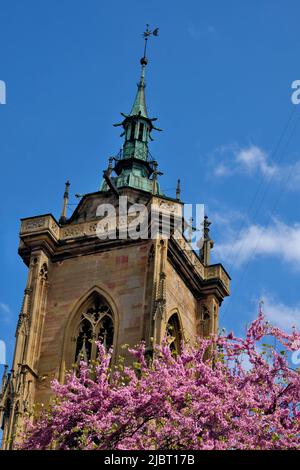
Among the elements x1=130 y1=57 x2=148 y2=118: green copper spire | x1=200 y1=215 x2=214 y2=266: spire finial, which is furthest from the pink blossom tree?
x1=130 y1=57 x2=148 y2=118: green copper spire

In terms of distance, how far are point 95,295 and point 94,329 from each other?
1.61 metres

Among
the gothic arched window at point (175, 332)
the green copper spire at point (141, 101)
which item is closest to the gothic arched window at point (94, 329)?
the gothic arched window at point (175, 332)

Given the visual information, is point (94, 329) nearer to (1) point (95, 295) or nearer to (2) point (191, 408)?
(1) point (95, 295)

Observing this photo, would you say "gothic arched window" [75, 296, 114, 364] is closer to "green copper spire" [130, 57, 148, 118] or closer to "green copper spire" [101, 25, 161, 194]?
"green copper spire" [101, 25, 161, 194]

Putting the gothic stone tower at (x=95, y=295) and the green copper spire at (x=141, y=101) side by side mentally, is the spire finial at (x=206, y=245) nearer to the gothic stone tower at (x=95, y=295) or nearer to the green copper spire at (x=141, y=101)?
the gothic stone tower at (x=95, y=295)

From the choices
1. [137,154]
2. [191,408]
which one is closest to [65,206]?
[137,154]

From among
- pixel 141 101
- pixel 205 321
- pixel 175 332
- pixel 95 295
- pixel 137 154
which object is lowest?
pixel 175 332

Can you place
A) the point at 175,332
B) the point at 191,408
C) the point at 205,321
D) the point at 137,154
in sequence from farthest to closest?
the point at 137,154 → the point at 205,321 → the point at 175,332 → the point at 191,408

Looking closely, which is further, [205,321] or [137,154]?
[137,154]

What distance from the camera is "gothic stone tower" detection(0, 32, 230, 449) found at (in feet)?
159

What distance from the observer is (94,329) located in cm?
5012

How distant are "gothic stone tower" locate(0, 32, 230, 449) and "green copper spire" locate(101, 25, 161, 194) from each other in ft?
11.6

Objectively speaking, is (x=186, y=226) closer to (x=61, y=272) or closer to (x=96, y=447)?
(x=61, y=272)

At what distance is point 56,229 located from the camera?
53.3 m
